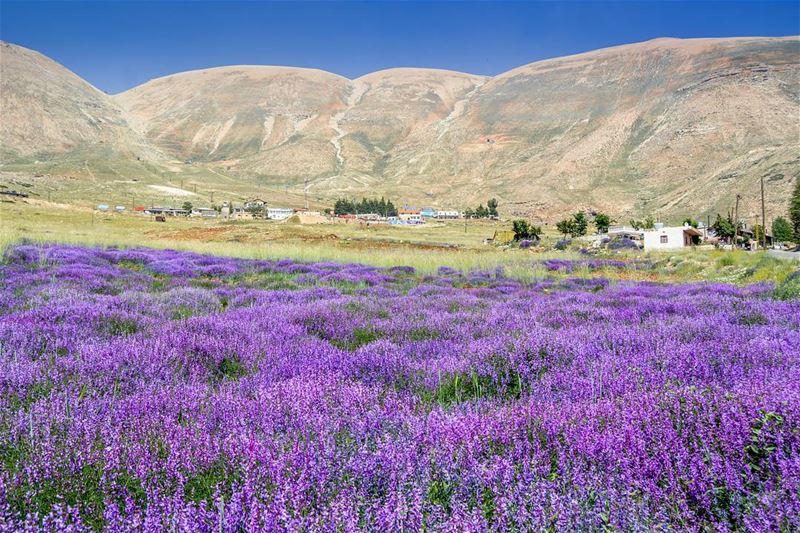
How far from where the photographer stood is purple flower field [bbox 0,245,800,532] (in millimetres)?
1711

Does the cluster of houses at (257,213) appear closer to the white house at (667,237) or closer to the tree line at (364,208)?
the tree line at (364,208)

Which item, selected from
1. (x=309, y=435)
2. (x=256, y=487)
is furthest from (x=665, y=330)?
(x=256, y=487)

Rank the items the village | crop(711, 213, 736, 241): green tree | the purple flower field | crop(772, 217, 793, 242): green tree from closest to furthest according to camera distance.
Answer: the purple flower field, the village, crop(711, 213, 736, 241): green tree, crop(772, 217, 793, 242): green tree

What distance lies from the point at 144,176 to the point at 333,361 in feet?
731

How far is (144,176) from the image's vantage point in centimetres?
19638

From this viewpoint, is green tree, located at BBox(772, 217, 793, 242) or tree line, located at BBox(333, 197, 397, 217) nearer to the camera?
green tree, located at BBox(772, 217, 793, 242)

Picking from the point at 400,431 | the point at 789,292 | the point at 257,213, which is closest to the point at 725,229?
the point at 789,292

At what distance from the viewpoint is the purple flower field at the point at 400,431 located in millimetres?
1711

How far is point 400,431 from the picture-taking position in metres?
2.40

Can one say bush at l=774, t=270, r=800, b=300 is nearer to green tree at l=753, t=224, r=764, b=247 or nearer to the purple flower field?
the purple flower field

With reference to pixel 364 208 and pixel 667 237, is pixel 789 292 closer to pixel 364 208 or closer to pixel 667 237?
pixel 667 237

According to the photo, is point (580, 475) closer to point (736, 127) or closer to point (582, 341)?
point (582, 341)

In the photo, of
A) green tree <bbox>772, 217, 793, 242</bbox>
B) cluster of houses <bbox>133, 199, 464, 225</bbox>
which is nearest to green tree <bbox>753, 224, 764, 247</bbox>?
green tree <bbox>772, 217, 793, 242</bbox>

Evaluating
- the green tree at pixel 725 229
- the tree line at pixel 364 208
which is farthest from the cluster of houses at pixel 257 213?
the green tree at pixel 725 229
